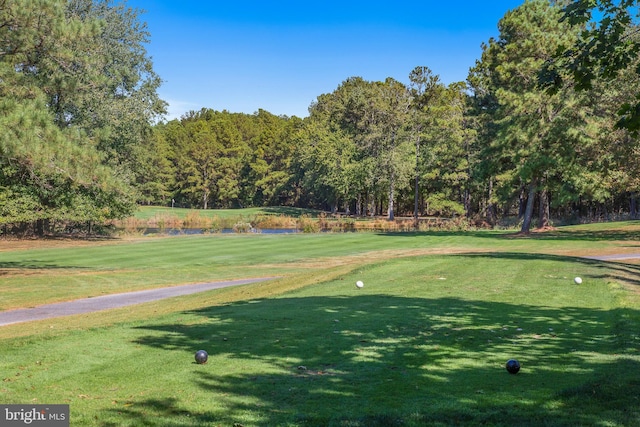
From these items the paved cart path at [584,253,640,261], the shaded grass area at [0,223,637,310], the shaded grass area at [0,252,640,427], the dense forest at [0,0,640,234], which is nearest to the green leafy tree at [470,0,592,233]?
the dense forest at [0,0,640,234]

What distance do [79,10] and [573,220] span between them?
55872 millimetres

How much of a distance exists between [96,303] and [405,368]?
529 inches

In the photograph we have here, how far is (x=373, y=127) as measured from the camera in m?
78.3

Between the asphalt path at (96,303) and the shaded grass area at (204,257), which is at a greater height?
the shaded grass area at (204,257)

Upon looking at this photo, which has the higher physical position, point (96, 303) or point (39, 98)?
point (39, 98)

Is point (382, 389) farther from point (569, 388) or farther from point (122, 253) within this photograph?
point (122, 253)

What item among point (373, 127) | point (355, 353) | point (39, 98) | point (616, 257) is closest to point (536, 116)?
point (616, 257)

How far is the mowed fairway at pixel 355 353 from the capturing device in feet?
19.6

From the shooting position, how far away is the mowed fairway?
5.98m

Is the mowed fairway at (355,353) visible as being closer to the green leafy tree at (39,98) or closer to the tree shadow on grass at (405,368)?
the tree shadow on grass at (405,368)

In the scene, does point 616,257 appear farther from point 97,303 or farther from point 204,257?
point 97,303

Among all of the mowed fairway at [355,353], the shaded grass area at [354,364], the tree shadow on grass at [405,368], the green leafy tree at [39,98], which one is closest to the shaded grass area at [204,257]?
the mowed fairway at [355,353]

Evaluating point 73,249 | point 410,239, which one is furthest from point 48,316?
point 410,239

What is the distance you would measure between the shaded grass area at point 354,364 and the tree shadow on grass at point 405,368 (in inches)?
0.9
